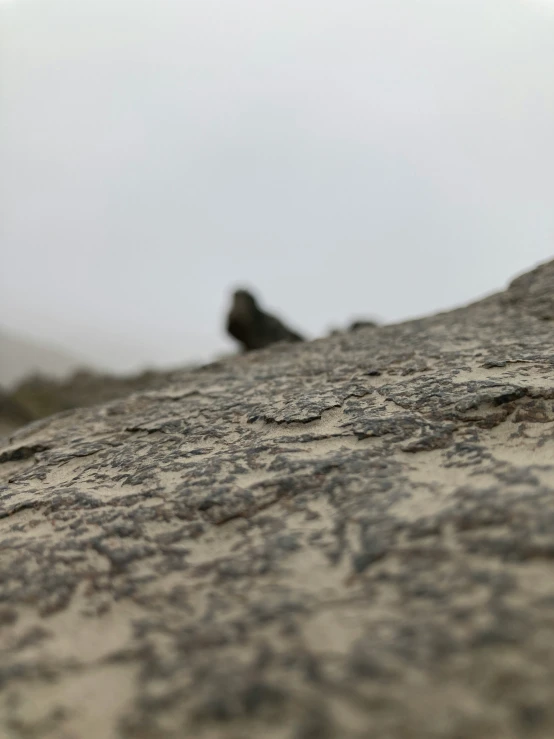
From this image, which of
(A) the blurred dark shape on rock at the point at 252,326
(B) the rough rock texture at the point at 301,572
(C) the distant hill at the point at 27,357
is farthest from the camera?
(C) the distant hill at the point at 27,357

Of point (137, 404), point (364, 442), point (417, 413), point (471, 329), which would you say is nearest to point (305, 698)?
point (364, 442)

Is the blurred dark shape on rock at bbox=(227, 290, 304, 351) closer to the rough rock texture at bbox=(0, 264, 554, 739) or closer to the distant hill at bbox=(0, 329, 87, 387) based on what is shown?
the rough rock texture at bbox=(0, 264, 554, 739)

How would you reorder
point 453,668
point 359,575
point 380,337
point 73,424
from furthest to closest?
point 380,337 < point 73,424 < point 359,575 < point 453,668

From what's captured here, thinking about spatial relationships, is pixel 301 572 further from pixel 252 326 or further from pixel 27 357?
pixel 27 357

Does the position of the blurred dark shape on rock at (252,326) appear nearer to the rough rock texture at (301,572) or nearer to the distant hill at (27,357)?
the rough rock texture at (301,572)

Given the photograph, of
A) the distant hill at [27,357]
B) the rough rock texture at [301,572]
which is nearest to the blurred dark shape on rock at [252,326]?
the rough rock texture at [301,572]

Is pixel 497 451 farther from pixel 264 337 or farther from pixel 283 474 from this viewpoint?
pixel 264 337

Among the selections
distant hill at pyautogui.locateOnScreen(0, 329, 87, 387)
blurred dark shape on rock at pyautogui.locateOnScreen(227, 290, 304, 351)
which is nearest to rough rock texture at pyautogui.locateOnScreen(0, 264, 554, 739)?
blurred dark shape on rock at pyautogui.locateOnScreen(227, 290, 304, 351)
